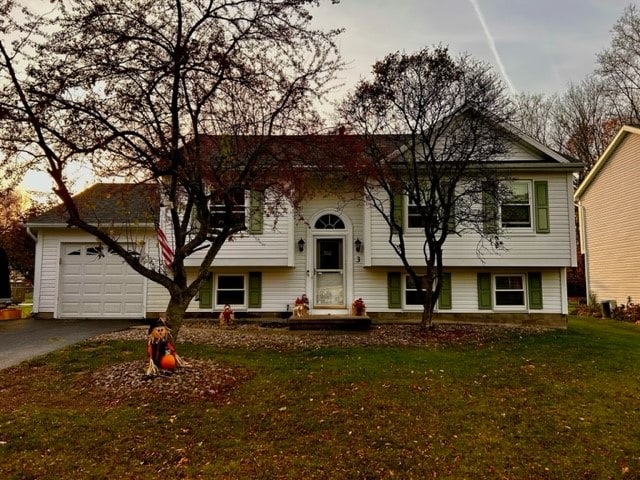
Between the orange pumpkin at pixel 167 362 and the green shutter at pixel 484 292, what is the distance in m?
9.47

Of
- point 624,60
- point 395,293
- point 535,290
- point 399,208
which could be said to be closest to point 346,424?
point 395,293

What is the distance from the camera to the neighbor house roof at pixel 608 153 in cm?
1742

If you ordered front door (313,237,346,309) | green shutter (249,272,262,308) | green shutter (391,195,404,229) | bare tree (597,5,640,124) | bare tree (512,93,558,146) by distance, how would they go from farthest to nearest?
bare tree (512,93,558,146) < bare tree (597,5,640,124) < front door (313,237,346,309) < green shutter (249,272,262,308) < green shutter (391,195,404,229)

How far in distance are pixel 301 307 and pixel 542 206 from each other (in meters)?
7.55

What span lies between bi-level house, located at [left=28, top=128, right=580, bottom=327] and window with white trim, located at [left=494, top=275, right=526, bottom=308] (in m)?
0.03

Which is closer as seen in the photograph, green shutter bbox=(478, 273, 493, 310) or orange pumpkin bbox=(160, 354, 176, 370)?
orange pumpkin bbox=(160, 354, 176, 370)

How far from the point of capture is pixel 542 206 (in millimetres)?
12422

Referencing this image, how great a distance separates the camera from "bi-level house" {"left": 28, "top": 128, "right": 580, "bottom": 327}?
12.4m

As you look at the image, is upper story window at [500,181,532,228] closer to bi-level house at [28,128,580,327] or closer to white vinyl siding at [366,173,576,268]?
bi-level house at [28,128,580,327]

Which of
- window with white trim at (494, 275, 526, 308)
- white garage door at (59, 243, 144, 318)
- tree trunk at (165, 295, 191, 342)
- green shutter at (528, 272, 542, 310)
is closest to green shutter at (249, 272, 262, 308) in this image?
white garage door at (59, 243, 144, 318)

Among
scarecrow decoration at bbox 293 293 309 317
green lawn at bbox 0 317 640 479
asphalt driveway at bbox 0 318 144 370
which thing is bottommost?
green lawn at bbox 0 317 640 479

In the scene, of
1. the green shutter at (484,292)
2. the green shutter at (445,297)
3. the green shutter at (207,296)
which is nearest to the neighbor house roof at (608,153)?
the green shutter at (484,292)

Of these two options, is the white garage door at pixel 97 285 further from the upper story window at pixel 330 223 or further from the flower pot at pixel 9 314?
the upper story window at pixel 330 223

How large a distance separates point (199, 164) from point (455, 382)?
5029 mm
